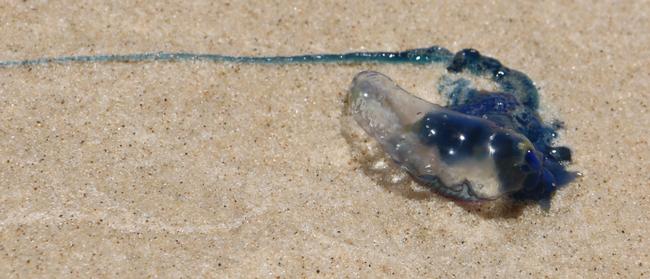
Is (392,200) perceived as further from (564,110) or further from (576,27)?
(576,27)

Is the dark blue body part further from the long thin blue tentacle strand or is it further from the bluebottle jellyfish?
the long thin blue tentacle strand

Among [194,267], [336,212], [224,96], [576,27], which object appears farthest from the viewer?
[576,27]

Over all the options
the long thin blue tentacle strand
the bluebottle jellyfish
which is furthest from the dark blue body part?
the long thin blue tentacle strand

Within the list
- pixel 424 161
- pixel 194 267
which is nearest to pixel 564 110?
pixel 424 161

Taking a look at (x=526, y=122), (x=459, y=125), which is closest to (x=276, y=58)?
(x=459, y=125)

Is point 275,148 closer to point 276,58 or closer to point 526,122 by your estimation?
point 276,58

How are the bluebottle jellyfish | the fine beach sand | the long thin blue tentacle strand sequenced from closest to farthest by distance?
the fine beach sand → the bluebottle jellyfish → the long thin blue tentacle strand

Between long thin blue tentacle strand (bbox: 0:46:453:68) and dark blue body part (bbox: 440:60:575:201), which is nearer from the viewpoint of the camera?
dark blue body part (bbox: 440:60:575:201)
